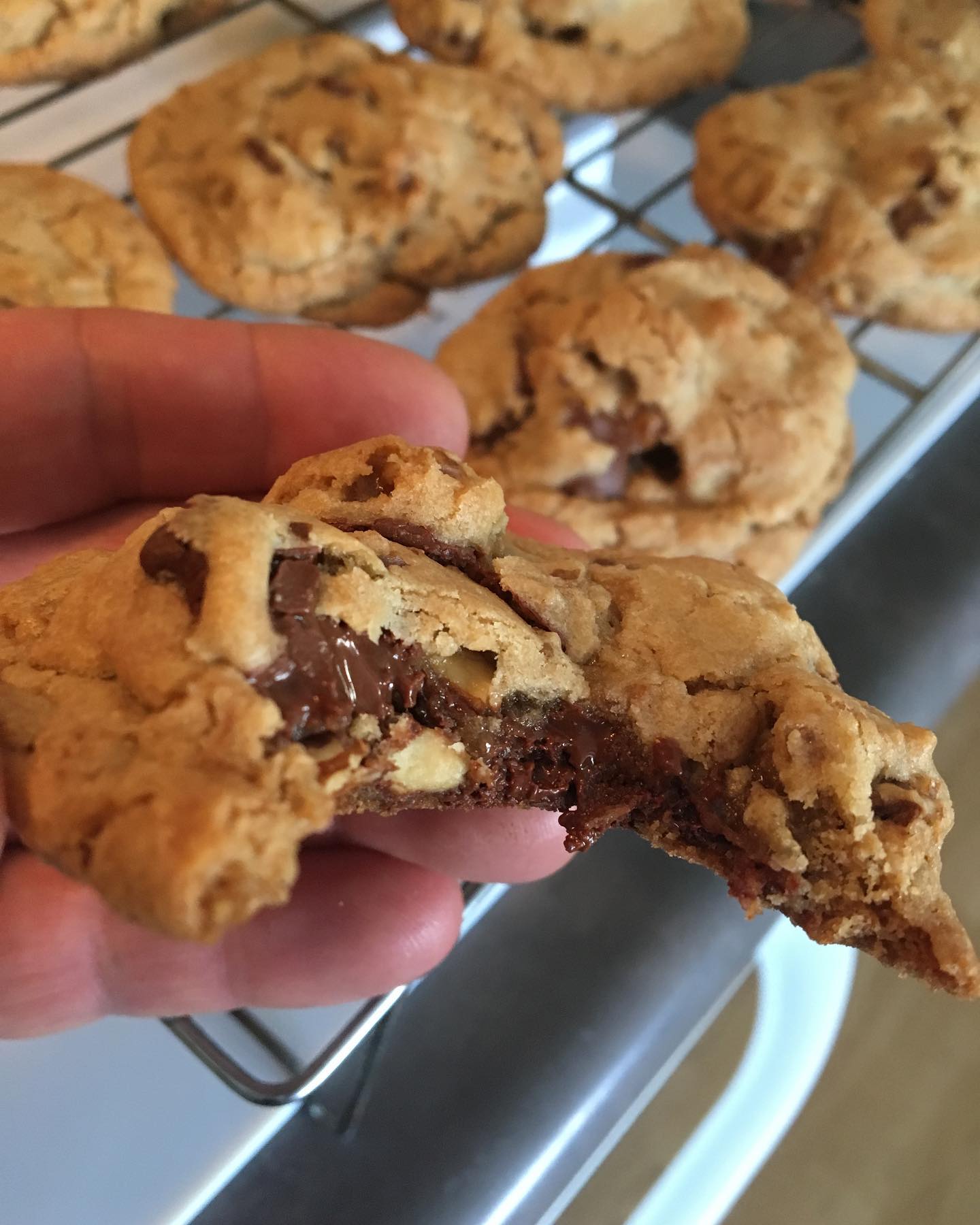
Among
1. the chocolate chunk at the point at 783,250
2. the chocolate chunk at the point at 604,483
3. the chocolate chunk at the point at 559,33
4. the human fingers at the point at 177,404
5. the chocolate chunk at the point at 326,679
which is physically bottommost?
the human fingers at the point at 177,404

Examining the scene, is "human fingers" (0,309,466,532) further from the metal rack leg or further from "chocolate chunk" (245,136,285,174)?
the metal rack leg

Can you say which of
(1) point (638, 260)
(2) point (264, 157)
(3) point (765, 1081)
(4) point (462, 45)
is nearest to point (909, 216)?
(1) point (638, 260)

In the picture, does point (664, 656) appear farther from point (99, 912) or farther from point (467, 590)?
point (99, 912)

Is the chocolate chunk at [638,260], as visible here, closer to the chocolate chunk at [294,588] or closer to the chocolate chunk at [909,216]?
the chocolate chunk at [909,216]

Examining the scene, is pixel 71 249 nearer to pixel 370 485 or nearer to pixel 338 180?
pixel 338 180

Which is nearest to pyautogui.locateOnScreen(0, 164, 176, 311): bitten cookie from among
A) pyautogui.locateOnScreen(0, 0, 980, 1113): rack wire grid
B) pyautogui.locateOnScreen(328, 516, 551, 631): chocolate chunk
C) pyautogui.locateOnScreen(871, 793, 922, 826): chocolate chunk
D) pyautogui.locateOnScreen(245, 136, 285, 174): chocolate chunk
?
pyautogui.locateOnScreen(0, 0, 980, 1113): rack wire grid

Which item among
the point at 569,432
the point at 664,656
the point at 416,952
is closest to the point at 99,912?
the point at 416,952

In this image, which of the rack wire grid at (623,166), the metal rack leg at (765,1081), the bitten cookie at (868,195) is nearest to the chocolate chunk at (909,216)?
the bitten cookie at (868,195)
